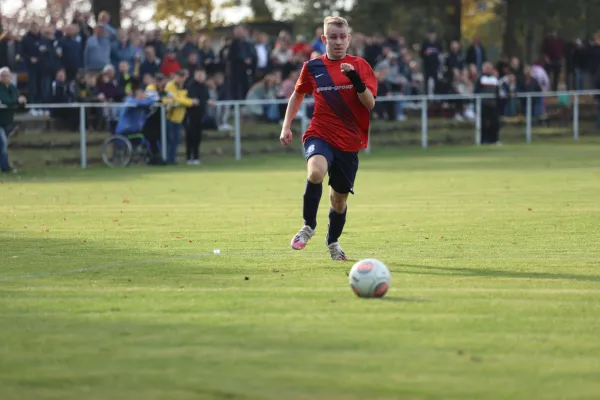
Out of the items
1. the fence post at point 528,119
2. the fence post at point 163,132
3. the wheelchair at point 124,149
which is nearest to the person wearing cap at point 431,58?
the fence post at point 528,119

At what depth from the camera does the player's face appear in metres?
10.9

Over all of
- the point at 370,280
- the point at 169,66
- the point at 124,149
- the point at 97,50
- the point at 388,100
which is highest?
the point at 97,50

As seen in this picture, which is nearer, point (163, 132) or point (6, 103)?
point (6, 103)

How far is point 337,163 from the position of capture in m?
11.3

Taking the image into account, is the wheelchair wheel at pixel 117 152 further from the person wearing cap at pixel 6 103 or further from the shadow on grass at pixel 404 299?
the shadow on grass at pixel 404 299

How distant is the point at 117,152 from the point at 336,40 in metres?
18.3

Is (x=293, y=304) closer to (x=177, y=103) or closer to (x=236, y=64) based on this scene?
(x=177, y=103)

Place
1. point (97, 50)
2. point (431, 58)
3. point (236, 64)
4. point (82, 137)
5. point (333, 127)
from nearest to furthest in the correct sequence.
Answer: point (333, 127) < point (82, 137) < point (97, 50) < point (236, 64) < point (431, 58)

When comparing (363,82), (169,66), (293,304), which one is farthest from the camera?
(169,66)

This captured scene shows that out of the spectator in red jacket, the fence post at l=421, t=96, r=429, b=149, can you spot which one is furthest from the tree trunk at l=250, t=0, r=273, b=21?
the spectator in red jacket

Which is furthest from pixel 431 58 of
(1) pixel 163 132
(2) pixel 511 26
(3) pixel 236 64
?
(2) pixel 511 26

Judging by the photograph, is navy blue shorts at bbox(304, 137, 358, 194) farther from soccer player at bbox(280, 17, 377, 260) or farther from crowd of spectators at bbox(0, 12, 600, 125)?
crowd of spectators at bbox(0, 12, 600, 125)

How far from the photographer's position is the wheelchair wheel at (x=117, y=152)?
1121 inches

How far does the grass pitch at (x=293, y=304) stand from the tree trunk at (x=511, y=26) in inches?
1123
